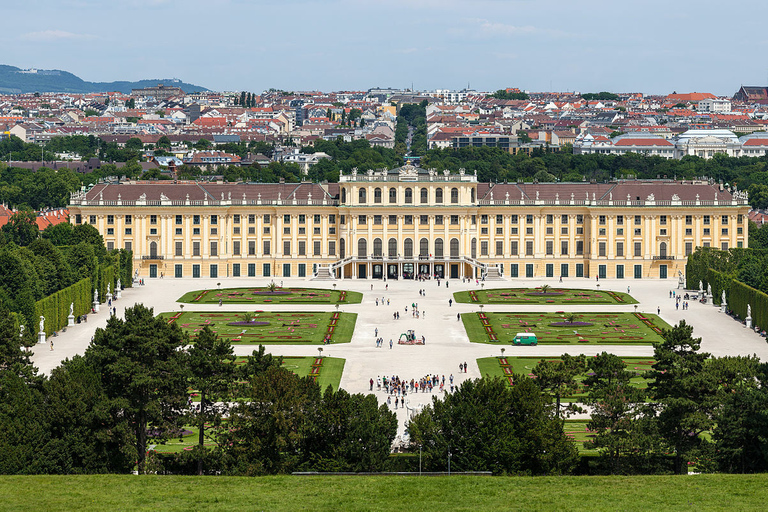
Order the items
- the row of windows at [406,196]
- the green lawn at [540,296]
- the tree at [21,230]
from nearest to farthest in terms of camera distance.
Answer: the green lawn at [540,296] → the tree at [21,230] → the row of windows at [406,196]

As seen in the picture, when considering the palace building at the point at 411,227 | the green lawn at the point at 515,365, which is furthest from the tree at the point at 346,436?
the palace building at the point at 411,227

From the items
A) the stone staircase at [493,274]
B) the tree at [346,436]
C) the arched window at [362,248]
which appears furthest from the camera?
the arched window at [362,248]

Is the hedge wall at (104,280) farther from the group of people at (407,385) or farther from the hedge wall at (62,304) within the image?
the group of people at (407,385)

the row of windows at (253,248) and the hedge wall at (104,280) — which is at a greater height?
the row of windows at (253,248)

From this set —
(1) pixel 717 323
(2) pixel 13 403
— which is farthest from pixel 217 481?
(1) pixel 717 323

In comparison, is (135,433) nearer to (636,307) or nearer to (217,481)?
(217,481)

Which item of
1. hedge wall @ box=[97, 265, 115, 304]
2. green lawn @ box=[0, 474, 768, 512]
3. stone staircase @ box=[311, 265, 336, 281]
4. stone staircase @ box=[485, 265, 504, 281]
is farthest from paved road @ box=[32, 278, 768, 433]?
green lawn @ box=[0, 474, 768, 512]

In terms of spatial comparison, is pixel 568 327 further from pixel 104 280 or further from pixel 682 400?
pixel 682 400
